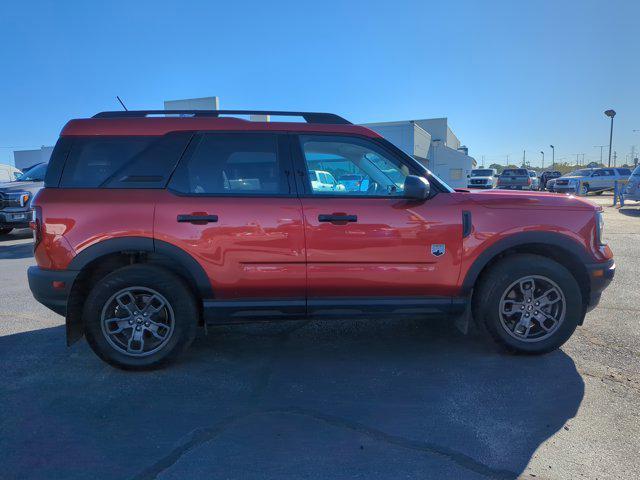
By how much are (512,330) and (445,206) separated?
125 centimetres

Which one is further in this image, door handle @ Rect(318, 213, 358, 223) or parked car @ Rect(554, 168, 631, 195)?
parked car @ Rect(554, 168, 631, 195)

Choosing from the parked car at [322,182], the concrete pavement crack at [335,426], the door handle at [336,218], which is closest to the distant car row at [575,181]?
the parked car at [322,182]

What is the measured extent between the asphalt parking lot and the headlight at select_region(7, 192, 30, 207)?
24.8 ft

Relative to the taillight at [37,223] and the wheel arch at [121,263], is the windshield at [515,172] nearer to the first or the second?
the wheel arch at [121,263]

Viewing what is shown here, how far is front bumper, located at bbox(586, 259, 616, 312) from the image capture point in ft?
12.4

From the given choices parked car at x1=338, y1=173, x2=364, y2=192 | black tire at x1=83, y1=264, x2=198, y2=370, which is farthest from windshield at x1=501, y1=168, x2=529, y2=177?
black tire at x1=83, y1=264, x2=198, y2=370

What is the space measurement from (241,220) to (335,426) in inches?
66.0

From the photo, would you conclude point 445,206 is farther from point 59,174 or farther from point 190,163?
point 59,174

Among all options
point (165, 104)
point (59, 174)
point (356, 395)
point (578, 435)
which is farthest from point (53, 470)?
point (165, 104)

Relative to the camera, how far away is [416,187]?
3477mm

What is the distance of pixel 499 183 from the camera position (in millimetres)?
28266

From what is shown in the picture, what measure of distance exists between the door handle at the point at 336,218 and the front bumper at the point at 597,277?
208cm

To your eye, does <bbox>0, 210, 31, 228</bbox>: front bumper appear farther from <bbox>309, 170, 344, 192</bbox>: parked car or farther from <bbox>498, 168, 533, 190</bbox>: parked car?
<bbox>498, 168, 533, 190</bbox>: parked car

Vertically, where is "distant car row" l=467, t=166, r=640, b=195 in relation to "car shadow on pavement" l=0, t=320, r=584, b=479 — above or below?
above
